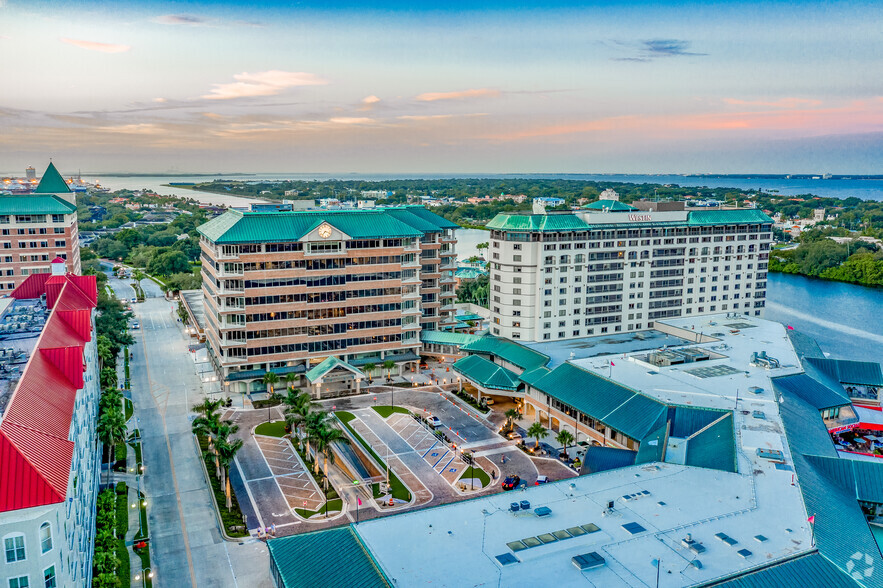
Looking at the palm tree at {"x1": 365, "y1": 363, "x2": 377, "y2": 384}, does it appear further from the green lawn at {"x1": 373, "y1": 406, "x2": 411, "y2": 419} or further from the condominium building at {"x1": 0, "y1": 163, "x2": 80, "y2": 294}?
the condominium building at {"x1": 0, "y1": 163, "x2": 80, "y2": 294}

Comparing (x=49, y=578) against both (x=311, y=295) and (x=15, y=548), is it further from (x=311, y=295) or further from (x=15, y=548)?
(x=311, y=295)

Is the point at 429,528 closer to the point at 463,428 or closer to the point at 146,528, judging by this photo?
the point at 146,528

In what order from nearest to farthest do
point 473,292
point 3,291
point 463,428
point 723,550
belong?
point 723,550
point 463,428
point 3,291
point 473,292

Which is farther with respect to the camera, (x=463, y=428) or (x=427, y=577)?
(x=463, y=428)

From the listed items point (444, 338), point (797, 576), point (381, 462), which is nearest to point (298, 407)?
point (381, 462)

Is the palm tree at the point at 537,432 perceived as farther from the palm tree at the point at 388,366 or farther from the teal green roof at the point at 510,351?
the palm tree at the point at 388,366

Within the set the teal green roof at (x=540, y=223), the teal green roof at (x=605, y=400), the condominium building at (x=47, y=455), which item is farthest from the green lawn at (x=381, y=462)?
the teal green roof at (x=540, y=223)

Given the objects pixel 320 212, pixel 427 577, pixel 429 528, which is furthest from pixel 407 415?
pixel 427 577
